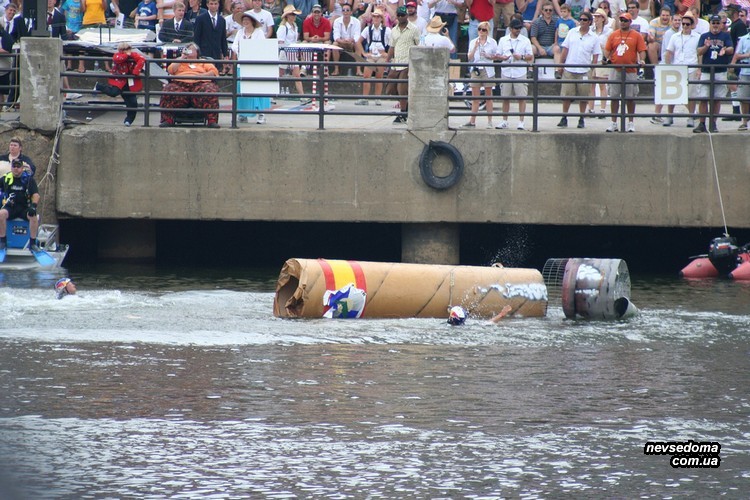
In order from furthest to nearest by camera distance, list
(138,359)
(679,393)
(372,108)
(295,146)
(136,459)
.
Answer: (372,108) → (295,146) → (138,359) → (679,393) → (136,459)

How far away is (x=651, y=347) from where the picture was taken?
567 inches

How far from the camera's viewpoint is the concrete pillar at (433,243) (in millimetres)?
20797

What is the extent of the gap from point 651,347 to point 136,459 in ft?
22.0

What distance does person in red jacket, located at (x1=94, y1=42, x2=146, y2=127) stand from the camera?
20.7m

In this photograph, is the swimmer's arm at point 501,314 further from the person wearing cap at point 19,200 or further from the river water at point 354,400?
the person wearing cap at point 19,200

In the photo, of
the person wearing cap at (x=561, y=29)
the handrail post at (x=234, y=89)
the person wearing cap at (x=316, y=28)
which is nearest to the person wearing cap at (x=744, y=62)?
the person wearing cap at (x=561, y=29)

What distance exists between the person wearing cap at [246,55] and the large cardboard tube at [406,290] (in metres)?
5.84

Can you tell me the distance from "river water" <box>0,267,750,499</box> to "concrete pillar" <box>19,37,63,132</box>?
413 cm

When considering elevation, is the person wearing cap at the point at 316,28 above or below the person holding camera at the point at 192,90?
above

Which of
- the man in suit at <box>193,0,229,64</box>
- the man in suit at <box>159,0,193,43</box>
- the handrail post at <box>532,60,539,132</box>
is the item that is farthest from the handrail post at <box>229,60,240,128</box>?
the handrail post at <box>532,60,539,132</box>

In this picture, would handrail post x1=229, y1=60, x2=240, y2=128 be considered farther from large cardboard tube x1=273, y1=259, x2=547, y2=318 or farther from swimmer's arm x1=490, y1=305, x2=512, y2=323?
swimmer's arm x1=490, y1=305, x2=512, y2=323

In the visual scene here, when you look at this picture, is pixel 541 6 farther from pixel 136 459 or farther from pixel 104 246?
pixel 136 459

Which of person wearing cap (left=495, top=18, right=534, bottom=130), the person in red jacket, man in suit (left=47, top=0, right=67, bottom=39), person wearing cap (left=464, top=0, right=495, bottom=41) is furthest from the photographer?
person wearing cap (left=464, top=0, right=495, bottom=41)

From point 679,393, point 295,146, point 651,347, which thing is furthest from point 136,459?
point 295,146
